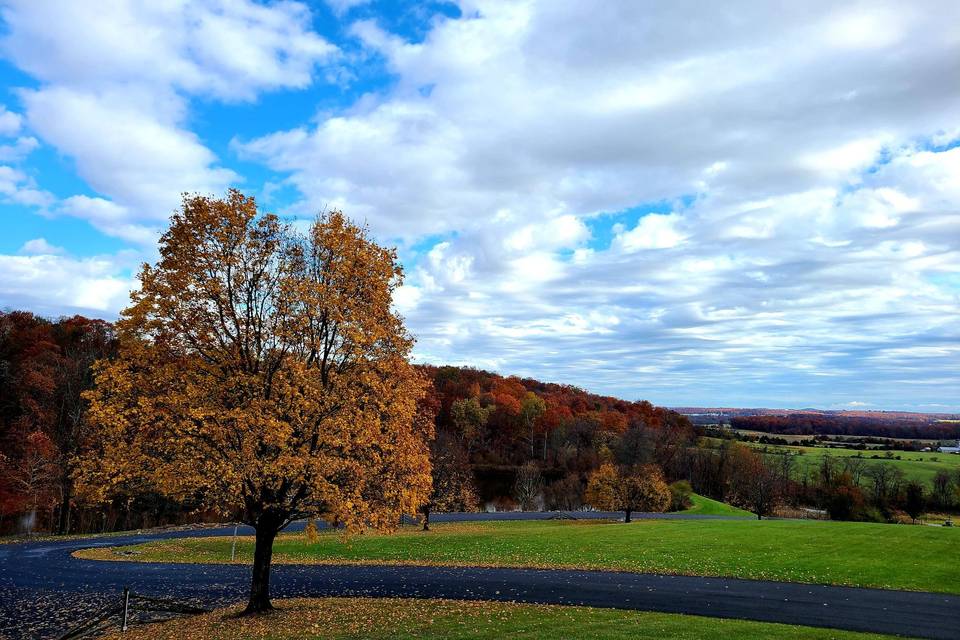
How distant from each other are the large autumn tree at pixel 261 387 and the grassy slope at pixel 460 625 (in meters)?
2.08

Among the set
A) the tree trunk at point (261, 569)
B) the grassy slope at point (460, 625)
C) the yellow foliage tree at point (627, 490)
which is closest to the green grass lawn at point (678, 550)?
the tree trunk at point (261, 569)

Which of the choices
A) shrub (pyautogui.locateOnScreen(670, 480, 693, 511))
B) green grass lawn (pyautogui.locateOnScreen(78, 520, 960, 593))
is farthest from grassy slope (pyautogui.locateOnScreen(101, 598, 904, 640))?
shrub (pyautogui.locateOnScreen(670, 480, 693, 511))

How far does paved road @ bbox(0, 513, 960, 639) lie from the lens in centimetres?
2059

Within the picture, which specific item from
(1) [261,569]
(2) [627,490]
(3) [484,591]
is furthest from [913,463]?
(1) [261,569]

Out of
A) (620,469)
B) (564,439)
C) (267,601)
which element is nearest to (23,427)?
(267,601)

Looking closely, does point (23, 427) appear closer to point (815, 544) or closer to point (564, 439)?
point (815, 544)

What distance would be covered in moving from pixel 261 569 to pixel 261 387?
693 cm

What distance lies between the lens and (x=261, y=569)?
64.7 feet

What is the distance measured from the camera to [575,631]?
53.6 feet

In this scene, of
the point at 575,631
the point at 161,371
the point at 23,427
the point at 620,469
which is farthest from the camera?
the point at 620,469

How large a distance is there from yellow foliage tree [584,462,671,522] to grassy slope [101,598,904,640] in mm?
43029

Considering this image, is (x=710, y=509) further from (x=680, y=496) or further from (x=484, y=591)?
(x=484, y=591)

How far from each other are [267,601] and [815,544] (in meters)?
33.3

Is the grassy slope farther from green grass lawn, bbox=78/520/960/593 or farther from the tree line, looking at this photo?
green grass lawn, bbox=78/520/960/593
